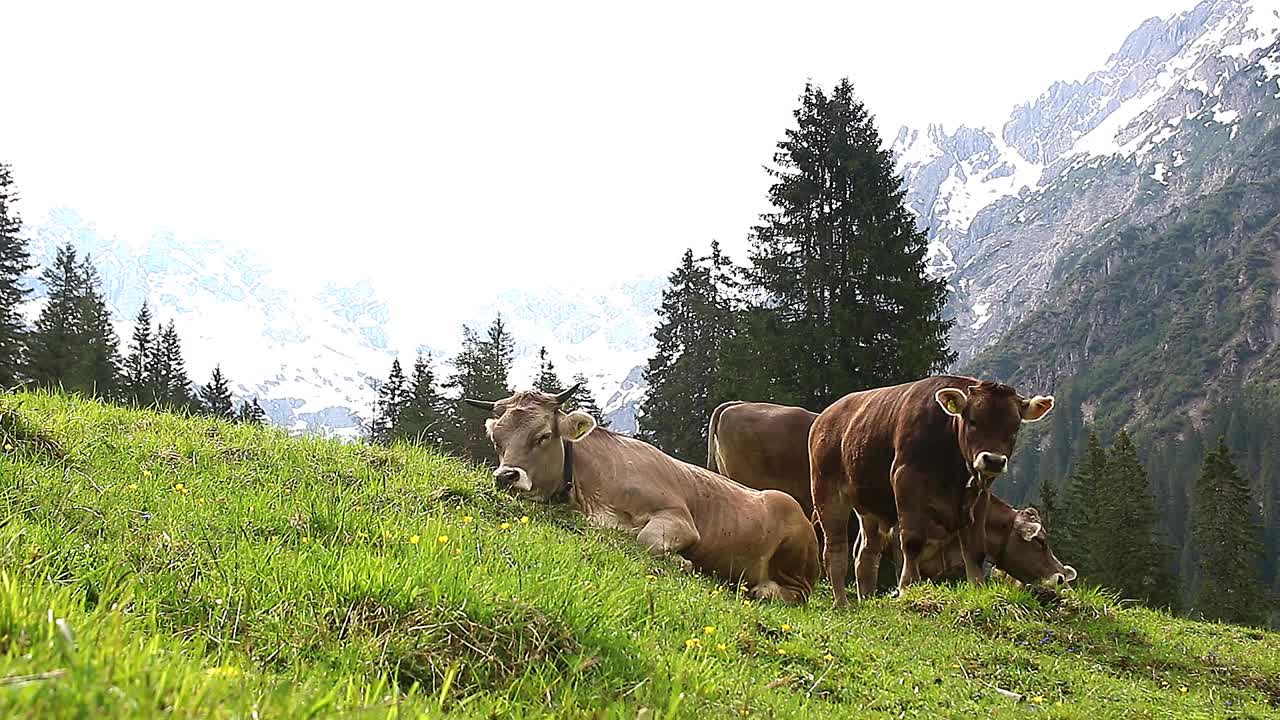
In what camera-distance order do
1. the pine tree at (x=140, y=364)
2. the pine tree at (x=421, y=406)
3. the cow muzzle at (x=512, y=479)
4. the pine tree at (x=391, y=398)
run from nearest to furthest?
the cow muzzle at (x=512, y=479) → the pine tree at (x=421, y=406) → the pine tree at (x=140, y=364) → the pine tree at (x=391, y=398)

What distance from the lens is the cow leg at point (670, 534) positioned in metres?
8.85

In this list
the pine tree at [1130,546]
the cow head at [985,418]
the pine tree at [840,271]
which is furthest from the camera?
the pine tree at [1130,546]

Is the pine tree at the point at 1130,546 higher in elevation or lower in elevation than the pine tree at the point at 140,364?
lower

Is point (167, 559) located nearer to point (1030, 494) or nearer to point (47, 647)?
point (47, 647)

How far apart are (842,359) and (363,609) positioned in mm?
22448

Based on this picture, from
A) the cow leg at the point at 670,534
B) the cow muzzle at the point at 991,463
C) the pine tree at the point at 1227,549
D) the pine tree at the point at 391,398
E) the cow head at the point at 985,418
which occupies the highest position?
the pine tree at the point at 391,398

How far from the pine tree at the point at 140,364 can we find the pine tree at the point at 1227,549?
61.2m

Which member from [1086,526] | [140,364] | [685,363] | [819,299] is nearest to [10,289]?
[140,364]

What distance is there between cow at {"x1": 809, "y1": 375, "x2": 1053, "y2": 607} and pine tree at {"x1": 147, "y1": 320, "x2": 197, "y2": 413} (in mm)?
51661

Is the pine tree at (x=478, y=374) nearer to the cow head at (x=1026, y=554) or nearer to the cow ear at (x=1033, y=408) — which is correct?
the cow head at (x=1026, y=554)

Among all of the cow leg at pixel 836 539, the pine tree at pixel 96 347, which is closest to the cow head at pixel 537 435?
the cow leg at pixel 836 539

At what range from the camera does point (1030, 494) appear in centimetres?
14975

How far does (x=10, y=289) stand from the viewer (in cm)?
4584

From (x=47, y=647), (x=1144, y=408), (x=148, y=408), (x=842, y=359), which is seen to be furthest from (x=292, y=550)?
(x=1144, y=408)
